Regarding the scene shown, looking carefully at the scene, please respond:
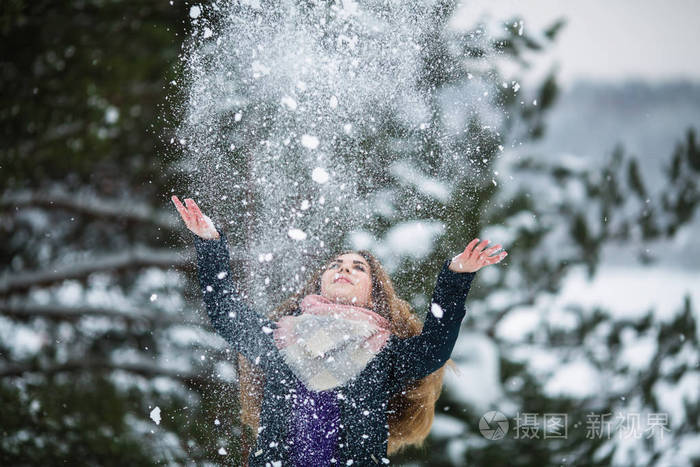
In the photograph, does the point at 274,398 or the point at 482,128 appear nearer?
the point at 274,398

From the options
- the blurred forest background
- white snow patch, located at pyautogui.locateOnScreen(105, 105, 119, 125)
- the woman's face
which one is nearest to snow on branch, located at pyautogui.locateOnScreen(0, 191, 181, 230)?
the blurred forest background

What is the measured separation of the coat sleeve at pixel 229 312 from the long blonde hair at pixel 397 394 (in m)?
0.06

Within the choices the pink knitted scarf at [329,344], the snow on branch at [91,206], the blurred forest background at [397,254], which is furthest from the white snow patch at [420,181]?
the snow on branch at [91,206]

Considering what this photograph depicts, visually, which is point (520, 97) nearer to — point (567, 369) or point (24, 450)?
point (567, 369)

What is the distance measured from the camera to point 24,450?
808 mm

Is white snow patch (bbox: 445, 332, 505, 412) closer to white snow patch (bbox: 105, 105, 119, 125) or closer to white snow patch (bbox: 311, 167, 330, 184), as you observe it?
white snow patch (bbox: 311, 167, 330, 184)

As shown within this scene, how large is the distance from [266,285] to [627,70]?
2.47ft

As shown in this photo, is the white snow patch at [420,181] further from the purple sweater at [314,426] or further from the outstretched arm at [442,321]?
the purple sweater at [314,426]

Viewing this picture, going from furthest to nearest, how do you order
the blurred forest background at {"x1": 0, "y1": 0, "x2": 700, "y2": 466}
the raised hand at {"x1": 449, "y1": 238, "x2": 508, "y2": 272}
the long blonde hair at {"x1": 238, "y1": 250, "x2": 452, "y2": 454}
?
1. the blurred forest background at {"x1": 0, "y1": 0, "x2": 700, "y2": 466}
2. the long blonde hair at {"x1": 238, "y1": 250, "x2": 452, "y2": 454}
3. the raised hand at {"x1": 449, "y1": 238, "x2": 508, "y2": 272}

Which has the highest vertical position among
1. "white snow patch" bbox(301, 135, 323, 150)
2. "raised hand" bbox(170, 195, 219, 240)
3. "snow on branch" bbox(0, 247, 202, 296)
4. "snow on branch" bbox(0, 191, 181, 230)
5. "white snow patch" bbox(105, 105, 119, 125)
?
"white snow patch" bbox(105, 105, 119, 125)

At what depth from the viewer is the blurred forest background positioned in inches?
28.0

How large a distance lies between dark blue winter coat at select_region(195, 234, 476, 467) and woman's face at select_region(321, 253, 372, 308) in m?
0.07

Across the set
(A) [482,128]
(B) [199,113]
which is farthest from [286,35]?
(A) [482,128]

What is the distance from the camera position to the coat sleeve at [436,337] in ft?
1.68
